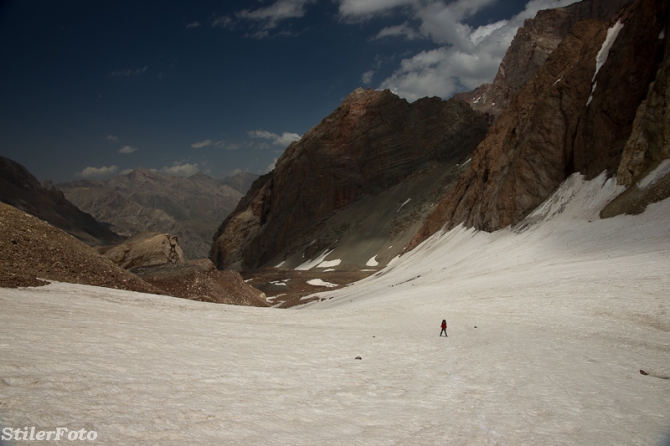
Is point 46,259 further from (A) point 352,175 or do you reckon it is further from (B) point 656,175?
(A) point 352,175

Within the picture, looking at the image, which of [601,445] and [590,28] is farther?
[590,28]

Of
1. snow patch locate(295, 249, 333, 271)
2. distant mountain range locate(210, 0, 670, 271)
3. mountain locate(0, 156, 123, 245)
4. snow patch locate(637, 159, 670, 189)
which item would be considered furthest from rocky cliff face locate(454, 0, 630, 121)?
mountain locate(0, 156, 123, 245)

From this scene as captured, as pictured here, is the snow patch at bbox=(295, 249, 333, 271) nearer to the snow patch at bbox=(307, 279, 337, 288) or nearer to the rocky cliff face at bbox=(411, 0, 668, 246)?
the snow patch at bbox=(307, 279, 337, 288)

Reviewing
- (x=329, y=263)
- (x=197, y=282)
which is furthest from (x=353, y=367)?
(x=329, y=263)

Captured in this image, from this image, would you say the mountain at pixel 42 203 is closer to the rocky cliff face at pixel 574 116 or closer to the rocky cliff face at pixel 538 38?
the rocky cliff face at pixel 574 116

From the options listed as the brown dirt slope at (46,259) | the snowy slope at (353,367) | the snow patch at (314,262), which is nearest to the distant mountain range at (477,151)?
the snow patch at (314,262)

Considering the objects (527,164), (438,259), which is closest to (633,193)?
(527,164)

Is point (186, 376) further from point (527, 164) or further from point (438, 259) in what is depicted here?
point (527, 164)
